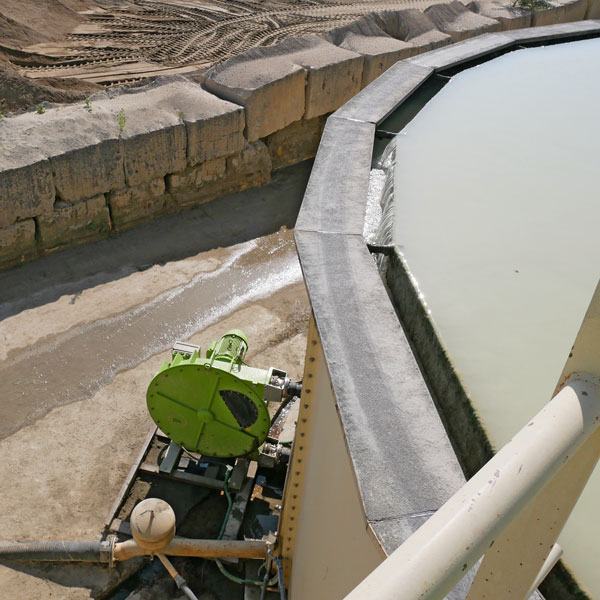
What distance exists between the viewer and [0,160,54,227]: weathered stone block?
5727 millimetres

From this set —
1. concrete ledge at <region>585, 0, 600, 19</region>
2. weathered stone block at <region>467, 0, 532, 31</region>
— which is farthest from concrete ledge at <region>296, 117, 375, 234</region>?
concrete ledge at <region>585, 0, 600, 19</region>

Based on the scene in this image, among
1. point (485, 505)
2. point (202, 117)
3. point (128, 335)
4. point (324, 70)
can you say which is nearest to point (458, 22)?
point (324, 70)

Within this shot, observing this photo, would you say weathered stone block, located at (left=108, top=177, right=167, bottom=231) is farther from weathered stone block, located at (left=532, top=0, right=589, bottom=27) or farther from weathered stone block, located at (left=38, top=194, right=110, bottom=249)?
weathered stone block, located at (left=532, top=0, right=589, bottom=27)

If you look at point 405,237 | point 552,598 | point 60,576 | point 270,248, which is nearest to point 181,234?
point 270,248

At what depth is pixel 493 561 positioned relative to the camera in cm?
97

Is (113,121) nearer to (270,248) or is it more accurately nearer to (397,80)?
(270,248)

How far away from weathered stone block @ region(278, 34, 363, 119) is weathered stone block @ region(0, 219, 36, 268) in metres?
3.67

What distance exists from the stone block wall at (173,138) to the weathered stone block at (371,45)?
0.7 inches

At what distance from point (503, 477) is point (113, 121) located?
6.35 meters

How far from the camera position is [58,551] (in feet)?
12.7

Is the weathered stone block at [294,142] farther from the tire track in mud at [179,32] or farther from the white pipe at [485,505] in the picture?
the white pipe at [485,505]

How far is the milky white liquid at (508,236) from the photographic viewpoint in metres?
1.76

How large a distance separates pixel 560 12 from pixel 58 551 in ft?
34.0

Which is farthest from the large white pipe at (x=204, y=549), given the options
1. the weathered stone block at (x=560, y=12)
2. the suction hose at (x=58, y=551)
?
the weathered stone block at (x=560, y=12)
